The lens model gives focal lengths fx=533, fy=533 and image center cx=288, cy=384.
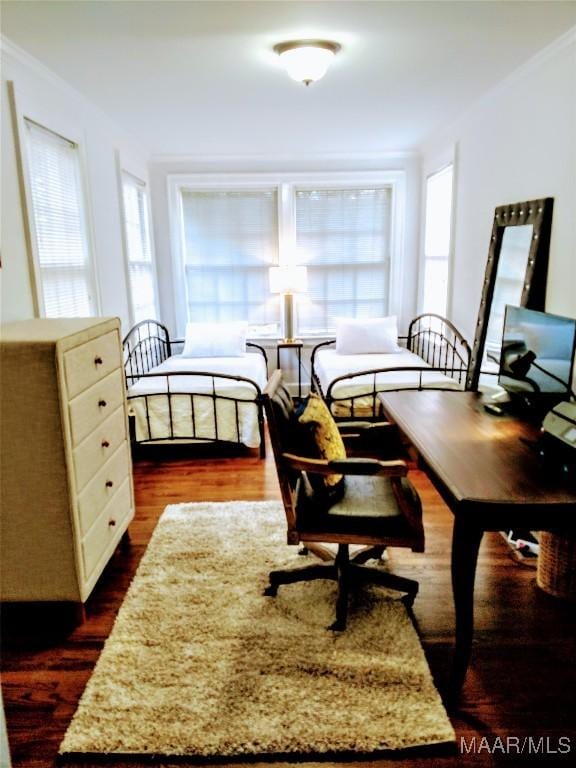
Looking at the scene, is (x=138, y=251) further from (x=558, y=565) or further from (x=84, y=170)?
(x=558, y=565)

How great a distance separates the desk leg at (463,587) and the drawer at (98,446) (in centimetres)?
140

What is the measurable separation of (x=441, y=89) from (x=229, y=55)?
148cm

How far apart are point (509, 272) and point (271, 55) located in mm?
1856

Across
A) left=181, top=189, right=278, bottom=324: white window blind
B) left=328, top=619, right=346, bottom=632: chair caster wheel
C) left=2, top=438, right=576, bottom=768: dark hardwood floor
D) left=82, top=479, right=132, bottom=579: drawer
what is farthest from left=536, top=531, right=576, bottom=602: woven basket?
left=181, top=189, right=278, bottom=324: white window blind

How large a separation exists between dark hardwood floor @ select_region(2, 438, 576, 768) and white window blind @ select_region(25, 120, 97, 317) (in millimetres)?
1489

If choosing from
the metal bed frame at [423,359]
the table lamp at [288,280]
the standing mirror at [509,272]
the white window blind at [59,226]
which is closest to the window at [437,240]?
the metal bed frame at [423,359]

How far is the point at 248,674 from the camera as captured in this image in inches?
71.7

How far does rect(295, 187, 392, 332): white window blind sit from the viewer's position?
5.54m

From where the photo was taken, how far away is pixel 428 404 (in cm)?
253

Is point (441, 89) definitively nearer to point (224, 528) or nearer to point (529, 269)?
point (529, 269)

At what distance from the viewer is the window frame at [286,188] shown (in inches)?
212

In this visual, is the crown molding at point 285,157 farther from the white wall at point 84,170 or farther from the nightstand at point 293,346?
the nightstand at point 293,346

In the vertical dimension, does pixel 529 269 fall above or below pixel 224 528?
above

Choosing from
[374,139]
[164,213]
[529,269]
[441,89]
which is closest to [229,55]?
[441,89]
